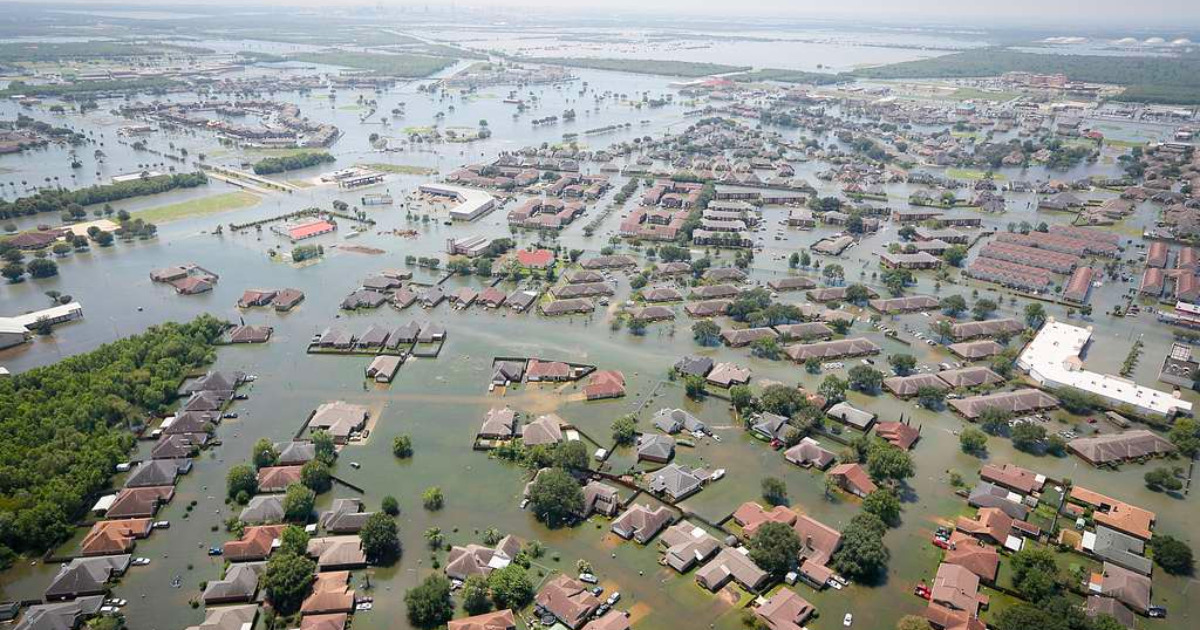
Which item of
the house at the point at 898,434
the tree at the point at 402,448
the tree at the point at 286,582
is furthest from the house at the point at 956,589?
the tree at the point at 402,448

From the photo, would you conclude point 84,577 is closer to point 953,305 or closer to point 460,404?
point 460,404

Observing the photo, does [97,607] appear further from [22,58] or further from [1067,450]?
[22,58]

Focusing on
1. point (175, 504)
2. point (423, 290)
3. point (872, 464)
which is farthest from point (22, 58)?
point (872, 464)

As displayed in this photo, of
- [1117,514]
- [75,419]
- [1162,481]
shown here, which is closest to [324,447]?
[75,419]

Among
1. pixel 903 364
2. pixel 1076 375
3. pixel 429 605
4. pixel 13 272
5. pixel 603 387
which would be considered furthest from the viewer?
pixel 13 272

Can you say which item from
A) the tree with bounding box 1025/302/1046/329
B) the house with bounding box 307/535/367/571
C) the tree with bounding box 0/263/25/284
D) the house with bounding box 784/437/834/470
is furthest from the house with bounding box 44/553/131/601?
the tree with bounding box 1025/302/1046/329

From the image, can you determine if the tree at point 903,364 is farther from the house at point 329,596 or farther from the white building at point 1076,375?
the house at point 329,596
